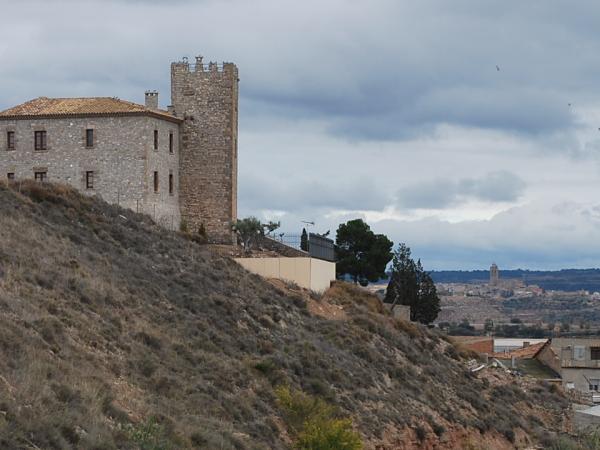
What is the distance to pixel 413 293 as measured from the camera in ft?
240

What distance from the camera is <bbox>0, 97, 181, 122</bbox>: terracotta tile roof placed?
54.6m

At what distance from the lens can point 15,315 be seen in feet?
91.5

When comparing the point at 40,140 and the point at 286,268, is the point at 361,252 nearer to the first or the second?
the point at 286,268

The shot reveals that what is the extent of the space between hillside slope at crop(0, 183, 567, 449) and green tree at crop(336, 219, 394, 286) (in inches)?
551

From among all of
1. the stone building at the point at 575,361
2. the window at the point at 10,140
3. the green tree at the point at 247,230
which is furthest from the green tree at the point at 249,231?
the stone building at the point at 575,361

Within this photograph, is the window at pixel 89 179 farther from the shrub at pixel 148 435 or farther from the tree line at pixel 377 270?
the shrub at pixel 148 435

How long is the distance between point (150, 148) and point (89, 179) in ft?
10.5

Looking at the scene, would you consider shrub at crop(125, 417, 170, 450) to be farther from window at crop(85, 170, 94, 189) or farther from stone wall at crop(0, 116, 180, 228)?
window at crop(85, 170, 94, 189)

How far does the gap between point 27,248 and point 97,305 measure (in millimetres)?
3718

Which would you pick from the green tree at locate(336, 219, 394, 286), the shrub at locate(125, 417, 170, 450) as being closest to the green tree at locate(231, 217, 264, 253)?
the green tree at locate(336, 219, 394, 286)

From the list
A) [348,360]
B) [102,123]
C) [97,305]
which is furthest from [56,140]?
[97,305]

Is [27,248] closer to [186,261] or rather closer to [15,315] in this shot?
[15,315]

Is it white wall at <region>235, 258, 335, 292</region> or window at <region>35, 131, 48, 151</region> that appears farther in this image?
window at <region>35, 131, 48, 151</region>

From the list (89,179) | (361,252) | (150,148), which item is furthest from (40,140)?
(361,252)
